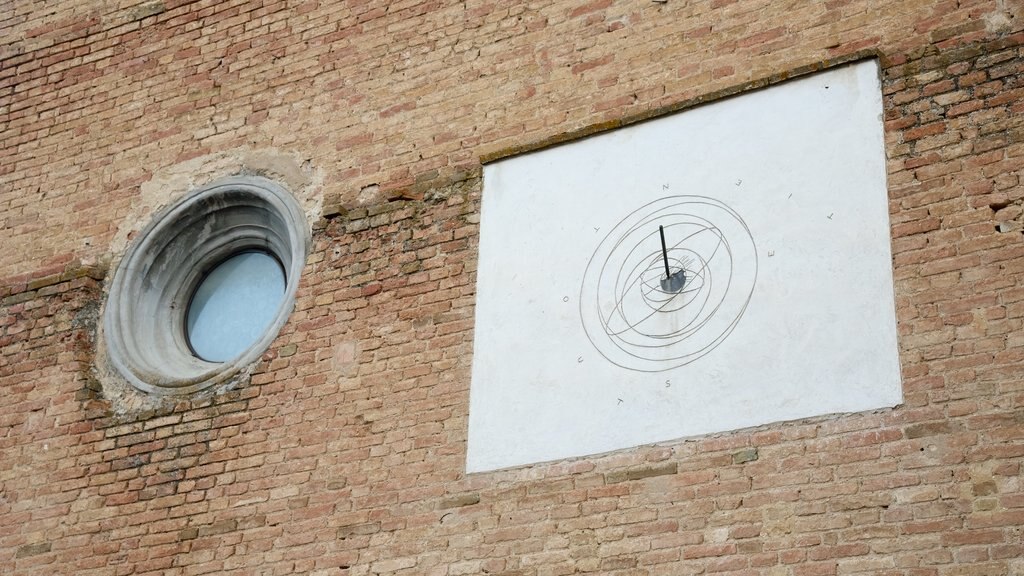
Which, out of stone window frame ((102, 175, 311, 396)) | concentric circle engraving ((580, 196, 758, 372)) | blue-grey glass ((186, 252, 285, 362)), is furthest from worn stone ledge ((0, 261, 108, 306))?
concentric circle engraving ((580, 196, 758, 372))

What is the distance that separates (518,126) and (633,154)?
0.81 metres

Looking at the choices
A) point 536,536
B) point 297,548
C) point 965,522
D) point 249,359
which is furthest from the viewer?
point 249,359

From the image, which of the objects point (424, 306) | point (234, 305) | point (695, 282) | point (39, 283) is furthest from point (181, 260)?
point (695, 282)

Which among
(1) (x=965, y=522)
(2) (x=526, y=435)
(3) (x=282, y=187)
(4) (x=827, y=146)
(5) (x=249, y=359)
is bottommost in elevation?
(1) (x=965, y=522)

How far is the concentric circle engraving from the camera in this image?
24.9 ft

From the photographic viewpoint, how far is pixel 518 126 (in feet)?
28.7

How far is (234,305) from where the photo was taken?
947 centimetres

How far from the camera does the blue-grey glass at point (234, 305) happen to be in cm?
931

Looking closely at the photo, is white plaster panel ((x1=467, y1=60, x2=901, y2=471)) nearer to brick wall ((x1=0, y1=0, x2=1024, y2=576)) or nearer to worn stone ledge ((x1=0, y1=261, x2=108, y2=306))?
brick wall ((x1=0, y1=0, x2=1024, y2=576))

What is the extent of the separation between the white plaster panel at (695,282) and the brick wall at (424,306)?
0.43ft

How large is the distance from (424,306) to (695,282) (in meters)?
1.58

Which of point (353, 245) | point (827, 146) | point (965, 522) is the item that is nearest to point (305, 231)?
point (353, 245)

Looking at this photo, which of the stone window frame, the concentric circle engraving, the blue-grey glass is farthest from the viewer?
the blue-grey glass

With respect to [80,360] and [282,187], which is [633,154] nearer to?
[282,187]
